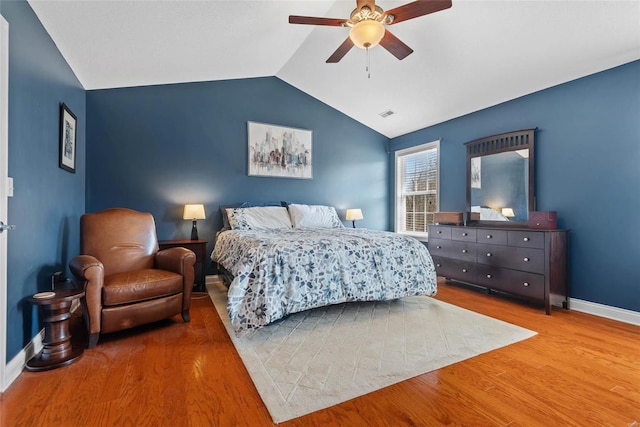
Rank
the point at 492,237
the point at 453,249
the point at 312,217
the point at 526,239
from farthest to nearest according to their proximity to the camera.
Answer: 1. the point at 312,217
2. the point at 453,249
3. the point at 492,237
4. the point at 526,239

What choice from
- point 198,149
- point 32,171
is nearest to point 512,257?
point 198,149

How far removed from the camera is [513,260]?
3244 millimetres

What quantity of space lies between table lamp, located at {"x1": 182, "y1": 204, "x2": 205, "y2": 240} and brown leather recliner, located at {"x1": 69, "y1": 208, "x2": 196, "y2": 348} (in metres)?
0.78

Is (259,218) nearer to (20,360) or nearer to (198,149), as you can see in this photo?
(198,149)

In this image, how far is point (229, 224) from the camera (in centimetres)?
402

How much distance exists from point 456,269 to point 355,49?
3.04 meters

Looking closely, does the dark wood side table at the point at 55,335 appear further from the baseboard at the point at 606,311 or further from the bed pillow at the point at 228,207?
the baseboard at the point at 606,311

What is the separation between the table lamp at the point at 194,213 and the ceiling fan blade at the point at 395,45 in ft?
9.38

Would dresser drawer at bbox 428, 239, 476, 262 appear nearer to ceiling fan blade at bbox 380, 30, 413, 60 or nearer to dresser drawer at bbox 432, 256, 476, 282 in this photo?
dresser drawer at bbox 432, 256, 476, 282

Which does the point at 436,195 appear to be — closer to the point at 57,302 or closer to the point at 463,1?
the point at 463,1

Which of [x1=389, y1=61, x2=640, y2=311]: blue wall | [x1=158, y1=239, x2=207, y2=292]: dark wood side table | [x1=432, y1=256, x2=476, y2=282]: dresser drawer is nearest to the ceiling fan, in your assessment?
[x1=389, y1=61, x2=640, y2=311]: blue wall

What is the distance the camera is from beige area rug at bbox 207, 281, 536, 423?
1.65 meters

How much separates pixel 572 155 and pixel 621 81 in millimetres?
740

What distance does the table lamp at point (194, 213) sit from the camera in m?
3.86
